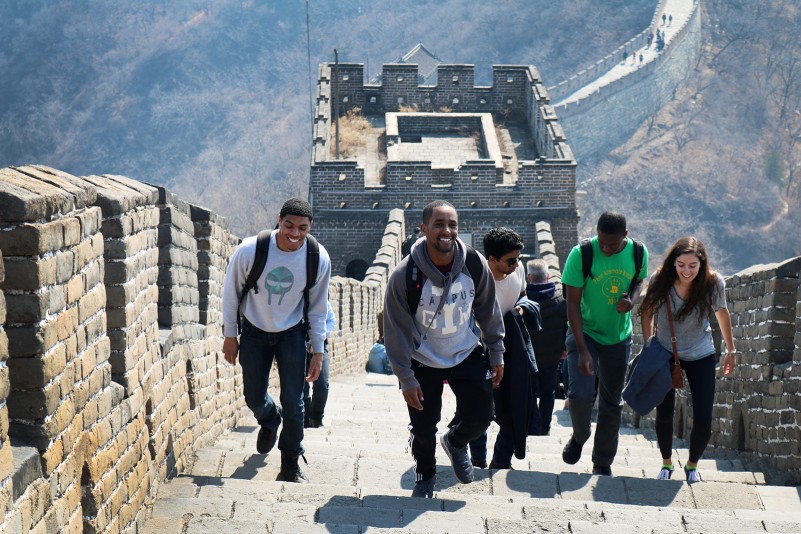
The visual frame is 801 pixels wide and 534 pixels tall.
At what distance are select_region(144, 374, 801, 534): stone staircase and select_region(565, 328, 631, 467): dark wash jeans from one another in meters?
0.31

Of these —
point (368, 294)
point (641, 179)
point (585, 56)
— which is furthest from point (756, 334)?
point (585, 56)

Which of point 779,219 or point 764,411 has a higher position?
point 764,411

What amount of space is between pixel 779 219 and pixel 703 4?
23248 millimetres

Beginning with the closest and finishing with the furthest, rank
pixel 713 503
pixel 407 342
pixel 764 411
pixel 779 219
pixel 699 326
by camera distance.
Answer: pixel 407 342 < pixel 713 503 < pixel 699 326 < pixel 764 411 < pixel 779 219

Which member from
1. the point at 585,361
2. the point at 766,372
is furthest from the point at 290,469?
the point at 766,372

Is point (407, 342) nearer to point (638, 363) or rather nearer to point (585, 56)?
point (638, 363)

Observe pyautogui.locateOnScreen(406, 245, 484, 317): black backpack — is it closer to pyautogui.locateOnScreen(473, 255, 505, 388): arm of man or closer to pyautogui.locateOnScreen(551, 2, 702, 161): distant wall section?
pyautogui.locateOnScreen(473, 255, 505, 388): arm of man

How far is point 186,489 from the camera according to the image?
576cm

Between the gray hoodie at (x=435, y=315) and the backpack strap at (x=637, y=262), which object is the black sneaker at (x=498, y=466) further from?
the gray hoodie at (x=435, y=315)

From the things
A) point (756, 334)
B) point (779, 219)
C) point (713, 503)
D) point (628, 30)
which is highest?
point (628, 30)

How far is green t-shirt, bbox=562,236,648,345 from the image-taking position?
7.06m

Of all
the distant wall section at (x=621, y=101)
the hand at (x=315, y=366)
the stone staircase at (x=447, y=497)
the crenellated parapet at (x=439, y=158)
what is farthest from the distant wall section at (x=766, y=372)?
the distant wall section at (x=621, y=101)

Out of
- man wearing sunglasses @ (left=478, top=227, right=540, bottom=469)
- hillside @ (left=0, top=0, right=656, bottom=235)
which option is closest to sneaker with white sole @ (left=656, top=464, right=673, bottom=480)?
man wearing sunglasses @ (left=478, top=227, right=540, bottom=469)

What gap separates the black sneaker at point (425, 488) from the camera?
5.99 meters
